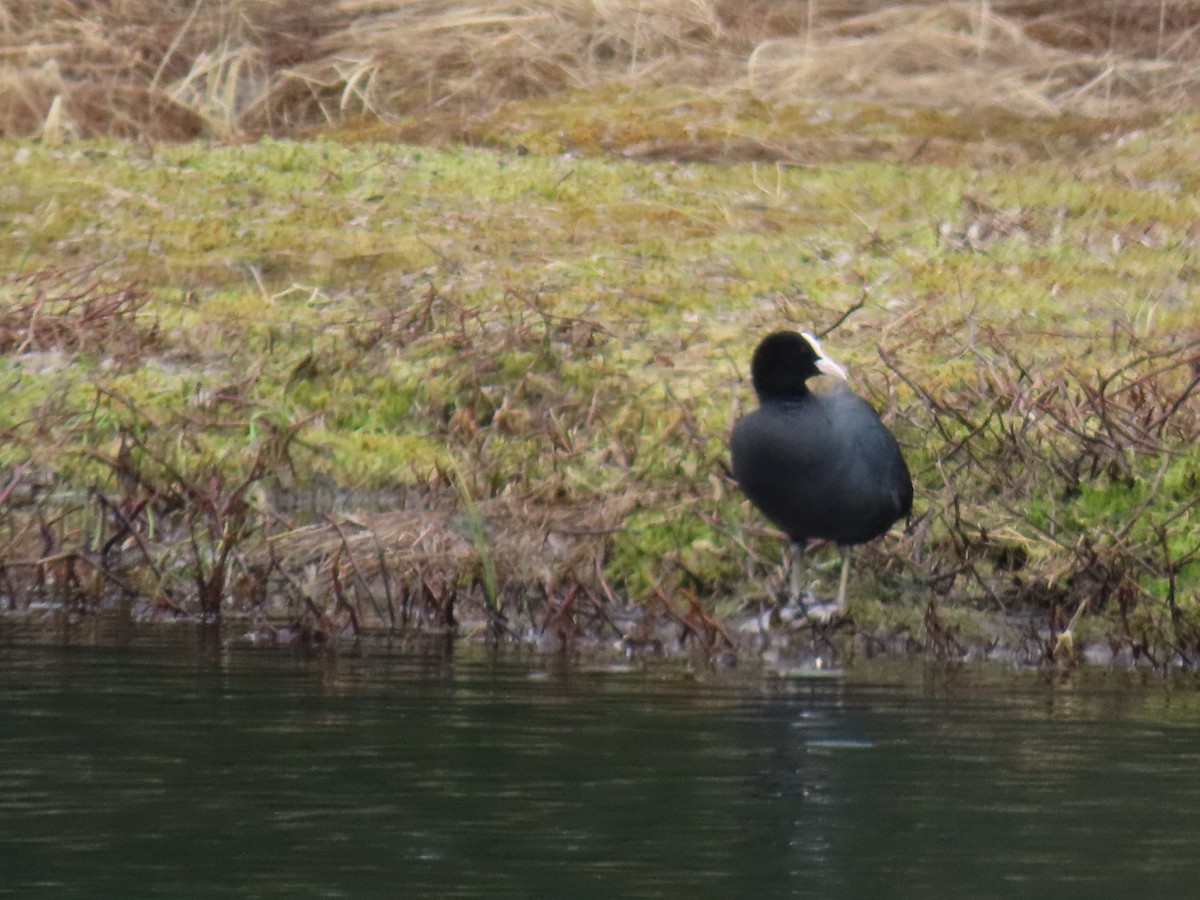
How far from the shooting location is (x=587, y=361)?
34.9 ft

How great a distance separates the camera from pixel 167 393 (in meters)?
10.4

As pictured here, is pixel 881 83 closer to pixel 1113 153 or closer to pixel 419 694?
pixel 1113 153

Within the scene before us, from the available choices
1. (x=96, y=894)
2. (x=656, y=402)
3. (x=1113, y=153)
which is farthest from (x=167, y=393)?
(x=1113, y=153)

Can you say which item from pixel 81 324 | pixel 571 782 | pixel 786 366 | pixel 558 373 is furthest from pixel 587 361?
pixel 571 782

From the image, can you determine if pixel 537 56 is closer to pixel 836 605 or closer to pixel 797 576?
pixel 797 576

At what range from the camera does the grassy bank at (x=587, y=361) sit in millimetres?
8648

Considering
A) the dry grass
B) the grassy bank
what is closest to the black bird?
the grassy bank

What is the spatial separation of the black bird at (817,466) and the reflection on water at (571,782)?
2.60 ft

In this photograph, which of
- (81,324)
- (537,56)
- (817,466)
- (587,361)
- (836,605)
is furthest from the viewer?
(537,56)

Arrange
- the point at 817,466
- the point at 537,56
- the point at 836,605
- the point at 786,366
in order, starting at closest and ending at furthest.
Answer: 1. the point at 817,466
2. the point at 836,605
3. the point at 786,366
4. the point at 537,56

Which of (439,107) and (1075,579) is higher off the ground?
(439,107)

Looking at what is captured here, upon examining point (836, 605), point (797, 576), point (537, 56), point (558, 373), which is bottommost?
point (836, 605)

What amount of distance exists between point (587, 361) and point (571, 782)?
498 cm

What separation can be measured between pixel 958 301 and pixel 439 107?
6425 millimetres
